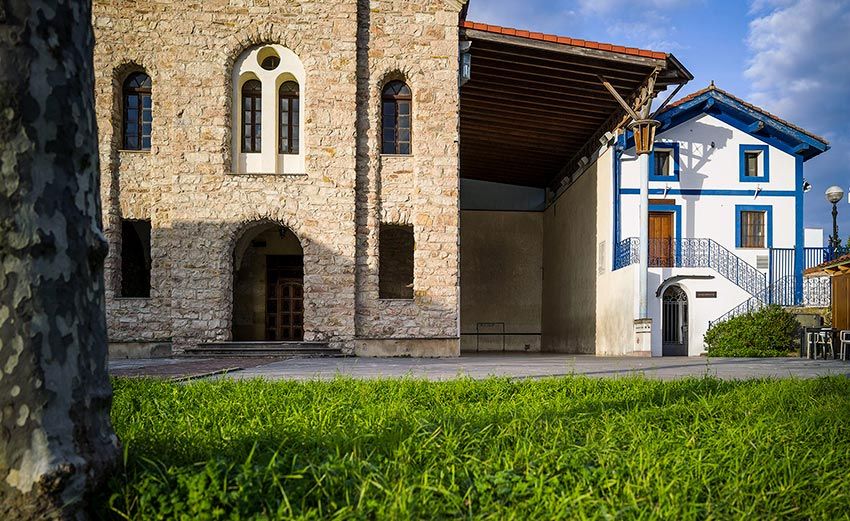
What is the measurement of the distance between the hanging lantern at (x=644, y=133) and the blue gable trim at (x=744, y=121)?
304 centimetres

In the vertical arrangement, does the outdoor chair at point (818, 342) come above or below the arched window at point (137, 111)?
below

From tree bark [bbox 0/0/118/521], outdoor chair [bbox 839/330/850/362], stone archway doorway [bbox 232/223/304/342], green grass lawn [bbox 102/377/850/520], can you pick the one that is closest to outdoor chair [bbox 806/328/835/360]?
outdoor chair [bbox 839/330/850/362]

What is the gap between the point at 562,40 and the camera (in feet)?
44.7

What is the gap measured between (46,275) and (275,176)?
11613 millimetres

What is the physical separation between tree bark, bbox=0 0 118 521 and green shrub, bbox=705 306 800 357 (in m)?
15.3

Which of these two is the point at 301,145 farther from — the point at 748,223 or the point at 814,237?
the point at 814,237

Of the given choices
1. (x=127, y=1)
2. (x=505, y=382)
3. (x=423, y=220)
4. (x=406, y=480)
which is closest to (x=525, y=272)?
(x=423, y=220)

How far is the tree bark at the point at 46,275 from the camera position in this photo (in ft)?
7.17

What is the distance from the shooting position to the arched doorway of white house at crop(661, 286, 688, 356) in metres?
17.0

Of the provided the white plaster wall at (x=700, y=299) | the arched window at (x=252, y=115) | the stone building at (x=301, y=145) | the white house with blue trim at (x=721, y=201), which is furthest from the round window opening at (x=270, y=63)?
the white plaster wall at (x=700, y=299)

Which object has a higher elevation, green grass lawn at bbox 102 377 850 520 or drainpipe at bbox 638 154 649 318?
drainpipe at bbox 638 154 649 318

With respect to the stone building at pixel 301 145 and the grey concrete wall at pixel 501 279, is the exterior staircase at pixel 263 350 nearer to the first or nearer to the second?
the stone building at pixel 301 145

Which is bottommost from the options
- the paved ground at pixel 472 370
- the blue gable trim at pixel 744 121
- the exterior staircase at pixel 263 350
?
the exterior staircase at pixel 263 350

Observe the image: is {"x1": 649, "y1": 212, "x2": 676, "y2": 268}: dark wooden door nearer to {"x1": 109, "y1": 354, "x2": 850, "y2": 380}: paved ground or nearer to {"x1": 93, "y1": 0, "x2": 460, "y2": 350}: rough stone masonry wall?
{"x1": 93, "y1": 0, "x2": 460, "y2": 350}: rough stone masonry wall
